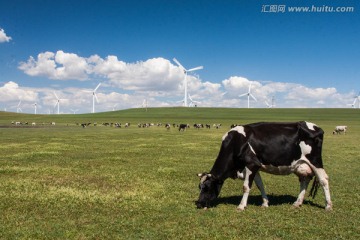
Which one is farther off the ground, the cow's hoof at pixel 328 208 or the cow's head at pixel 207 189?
the cow's head at pixel 207 189

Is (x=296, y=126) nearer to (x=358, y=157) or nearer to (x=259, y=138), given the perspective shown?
(x=259, y=138)

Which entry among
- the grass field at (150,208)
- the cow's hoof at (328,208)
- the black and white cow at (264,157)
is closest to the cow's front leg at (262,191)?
the grass field at (150,208)

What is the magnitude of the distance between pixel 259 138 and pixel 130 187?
6.04 meters

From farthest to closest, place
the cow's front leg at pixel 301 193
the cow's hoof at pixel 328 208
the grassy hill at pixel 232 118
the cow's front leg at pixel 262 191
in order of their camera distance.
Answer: the grassy hill at pixel 232 118
the cow's front leg at pixel 301 193
the cow's front leg at pixel 262 191
the cow's hoof at pixel 328 208

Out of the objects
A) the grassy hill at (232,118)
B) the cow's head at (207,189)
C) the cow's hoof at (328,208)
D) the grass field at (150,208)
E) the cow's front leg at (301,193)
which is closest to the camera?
the grass field at (150,208)

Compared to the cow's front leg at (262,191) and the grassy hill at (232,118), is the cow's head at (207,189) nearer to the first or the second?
the cow's front leg at (262,191)

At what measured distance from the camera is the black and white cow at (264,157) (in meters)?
11.2

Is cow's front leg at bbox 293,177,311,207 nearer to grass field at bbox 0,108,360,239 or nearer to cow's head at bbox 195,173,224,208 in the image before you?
grass field at bbox 0,108,360,239

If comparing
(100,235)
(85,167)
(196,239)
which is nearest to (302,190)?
(196,239)

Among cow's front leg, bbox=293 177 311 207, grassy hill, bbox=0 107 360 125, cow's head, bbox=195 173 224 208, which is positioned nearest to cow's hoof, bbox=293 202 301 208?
cow's front leg, bbox=293 177 311 207

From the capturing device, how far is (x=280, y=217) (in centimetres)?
1055

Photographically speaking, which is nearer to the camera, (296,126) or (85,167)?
(296,126)

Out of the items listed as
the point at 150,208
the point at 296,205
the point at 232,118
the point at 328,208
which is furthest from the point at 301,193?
the point at 232,118

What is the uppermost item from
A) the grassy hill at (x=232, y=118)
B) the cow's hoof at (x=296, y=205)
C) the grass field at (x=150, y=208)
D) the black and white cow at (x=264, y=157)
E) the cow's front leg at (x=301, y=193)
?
the grassy hill at (x=232, y=118)
